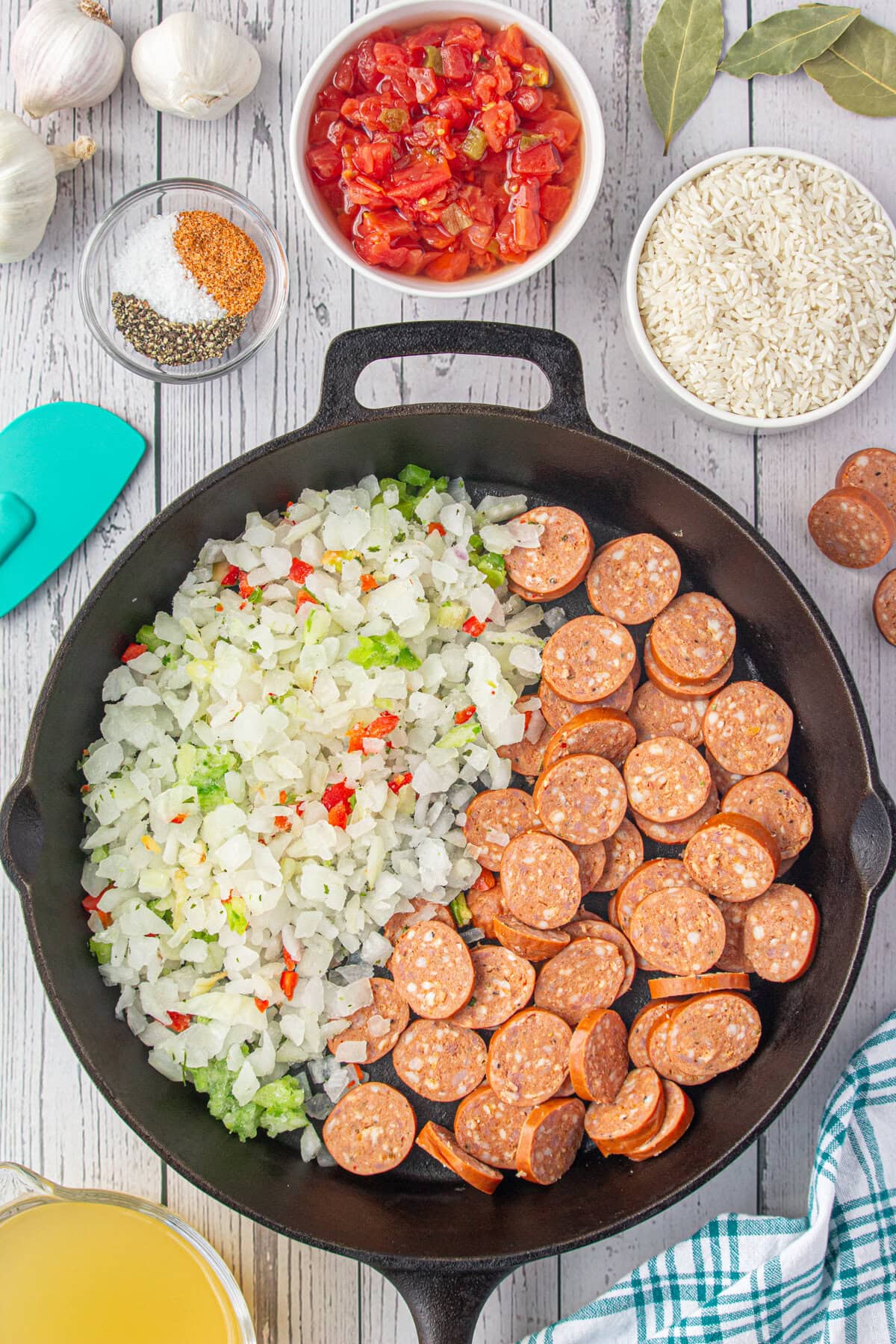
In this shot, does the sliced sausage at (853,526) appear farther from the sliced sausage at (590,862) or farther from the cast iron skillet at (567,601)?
the sliced sausage at (590,862)

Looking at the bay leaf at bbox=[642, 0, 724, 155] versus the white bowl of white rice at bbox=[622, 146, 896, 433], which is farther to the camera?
the bay leaf at bbox=[642, 0, 724, 155]

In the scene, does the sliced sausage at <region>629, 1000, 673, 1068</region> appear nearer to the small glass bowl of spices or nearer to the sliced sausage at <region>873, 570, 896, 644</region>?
the sliced sausage at <region>873, 570, 896, 644</region>

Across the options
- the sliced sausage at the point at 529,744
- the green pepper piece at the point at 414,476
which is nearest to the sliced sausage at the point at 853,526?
the sliced sausage at the point at 529,744

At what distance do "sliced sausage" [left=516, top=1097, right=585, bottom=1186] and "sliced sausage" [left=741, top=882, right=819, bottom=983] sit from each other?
16.8 inches

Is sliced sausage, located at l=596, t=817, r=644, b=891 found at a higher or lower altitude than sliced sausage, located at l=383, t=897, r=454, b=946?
higher

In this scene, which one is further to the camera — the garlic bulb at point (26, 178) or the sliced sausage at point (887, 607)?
the sliced sausage at point (887, 607)

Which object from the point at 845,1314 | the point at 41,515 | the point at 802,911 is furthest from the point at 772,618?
the point at 41,515

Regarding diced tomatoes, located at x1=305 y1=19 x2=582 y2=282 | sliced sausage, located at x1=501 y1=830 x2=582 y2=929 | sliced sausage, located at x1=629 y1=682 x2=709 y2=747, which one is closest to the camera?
diced tomatoes, located at x1=305 y1=19 x2=582 y2=282

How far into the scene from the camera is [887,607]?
198 centimetres

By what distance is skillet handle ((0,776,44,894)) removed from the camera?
5.33ft

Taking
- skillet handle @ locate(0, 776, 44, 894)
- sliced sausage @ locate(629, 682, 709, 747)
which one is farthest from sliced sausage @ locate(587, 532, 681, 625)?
skillet handle @ locate(0, 776, 44, 894)

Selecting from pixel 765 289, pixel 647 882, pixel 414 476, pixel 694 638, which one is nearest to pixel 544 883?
pixel 647 882

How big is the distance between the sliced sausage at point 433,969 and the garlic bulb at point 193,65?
156cm

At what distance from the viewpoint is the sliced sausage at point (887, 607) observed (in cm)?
198
